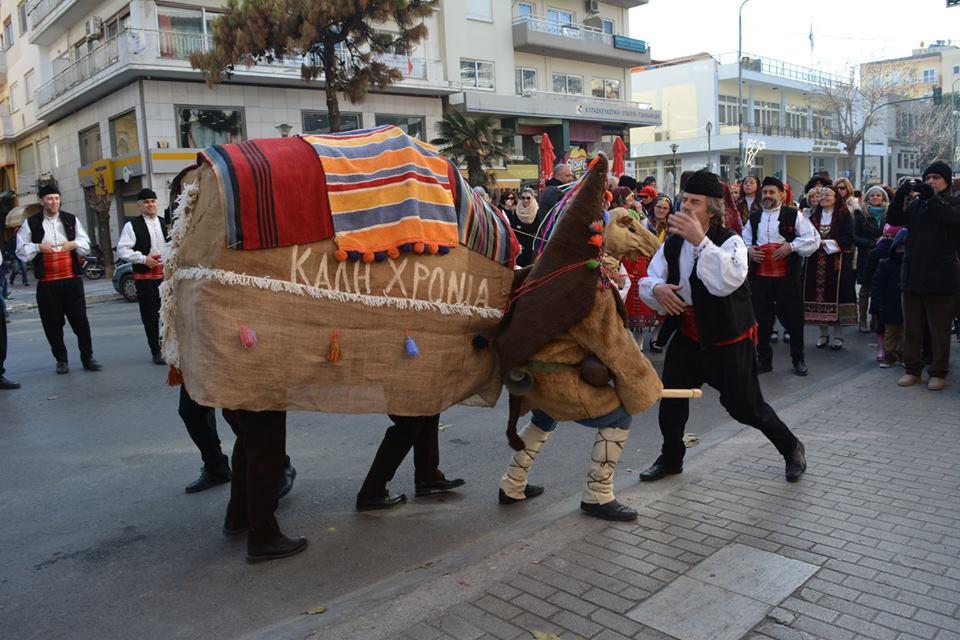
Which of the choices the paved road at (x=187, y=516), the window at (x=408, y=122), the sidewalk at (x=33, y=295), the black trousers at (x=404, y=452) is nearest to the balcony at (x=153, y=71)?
the window at (x=408, y=122)

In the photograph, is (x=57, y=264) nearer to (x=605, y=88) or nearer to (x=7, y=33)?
(x=605, y=88)

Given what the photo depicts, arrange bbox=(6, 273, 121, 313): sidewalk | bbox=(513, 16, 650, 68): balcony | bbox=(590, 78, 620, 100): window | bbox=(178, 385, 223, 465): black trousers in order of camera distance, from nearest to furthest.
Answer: bbox=(178, 385, 223, 465): black trousers < bbox=(6, 273, 121, 313): sidewalk < bbox=(513, 16, 650, 68): balcony < bbox=(590, 78, 620, 100): window

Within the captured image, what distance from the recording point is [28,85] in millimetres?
34625

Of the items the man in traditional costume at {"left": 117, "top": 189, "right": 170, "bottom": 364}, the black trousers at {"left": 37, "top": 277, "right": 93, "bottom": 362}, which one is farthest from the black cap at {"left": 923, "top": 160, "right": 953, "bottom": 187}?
the black trousers at {"left": 37, "top": 277, "right": 93, "bottom": 362}

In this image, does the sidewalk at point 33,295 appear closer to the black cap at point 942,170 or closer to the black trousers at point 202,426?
the black trousers at point 202,426

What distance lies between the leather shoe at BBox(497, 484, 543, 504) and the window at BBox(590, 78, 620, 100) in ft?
112

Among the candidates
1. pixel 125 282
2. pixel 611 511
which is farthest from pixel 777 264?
pixel 125 282

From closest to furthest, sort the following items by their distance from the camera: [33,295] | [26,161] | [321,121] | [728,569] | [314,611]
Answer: [314,611] → [728,569] → [33,295] → [321,121] → [26,161]

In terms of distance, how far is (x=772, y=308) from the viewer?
813 centimetres

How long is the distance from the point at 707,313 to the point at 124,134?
26258 millimetres

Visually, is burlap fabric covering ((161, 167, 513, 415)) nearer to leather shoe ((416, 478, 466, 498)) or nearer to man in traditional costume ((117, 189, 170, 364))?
leather shoe ((416, 478, 466, 498))

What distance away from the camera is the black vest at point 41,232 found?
27.3ft

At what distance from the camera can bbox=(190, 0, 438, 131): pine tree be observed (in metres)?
19.5

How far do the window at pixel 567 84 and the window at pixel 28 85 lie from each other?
917 inches
